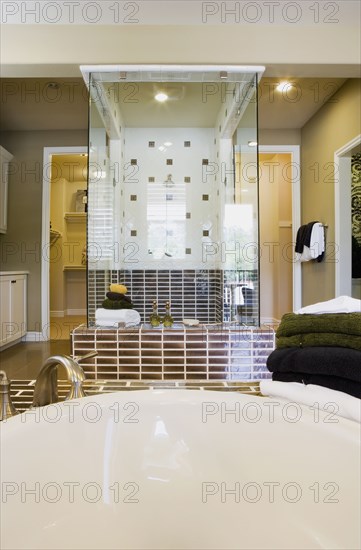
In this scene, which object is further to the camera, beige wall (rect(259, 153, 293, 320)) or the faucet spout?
beige wall (rect(259, 153, 293, 320))

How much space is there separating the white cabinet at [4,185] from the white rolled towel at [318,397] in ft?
12.3

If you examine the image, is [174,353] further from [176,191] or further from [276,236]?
[276,236]

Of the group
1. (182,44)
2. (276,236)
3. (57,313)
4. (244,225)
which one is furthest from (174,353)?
(57,313)

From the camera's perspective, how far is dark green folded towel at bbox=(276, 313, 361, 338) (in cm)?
99

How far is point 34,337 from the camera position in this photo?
13.5ft

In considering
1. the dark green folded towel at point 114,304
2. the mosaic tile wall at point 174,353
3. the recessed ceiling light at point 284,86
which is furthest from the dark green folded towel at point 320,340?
the recessed ceiling light at point 284,86

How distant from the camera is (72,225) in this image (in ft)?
21.2

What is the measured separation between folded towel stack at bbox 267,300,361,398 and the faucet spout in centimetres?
53

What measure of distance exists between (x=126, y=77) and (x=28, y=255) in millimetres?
2381

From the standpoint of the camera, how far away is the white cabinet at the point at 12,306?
3.51 m

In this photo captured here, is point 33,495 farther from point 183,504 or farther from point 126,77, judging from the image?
point 126,77

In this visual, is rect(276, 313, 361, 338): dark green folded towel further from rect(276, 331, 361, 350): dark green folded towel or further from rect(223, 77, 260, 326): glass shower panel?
rect(223, 77, 260, 326): glass shower panel

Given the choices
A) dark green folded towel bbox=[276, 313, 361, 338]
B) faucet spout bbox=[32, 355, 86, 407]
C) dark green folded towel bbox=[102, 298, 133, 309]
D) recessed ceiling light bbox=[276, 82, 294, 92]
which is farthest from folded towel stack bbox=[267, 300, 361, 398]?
recessed ceiling light bbox=[276, 82, 294, 92]

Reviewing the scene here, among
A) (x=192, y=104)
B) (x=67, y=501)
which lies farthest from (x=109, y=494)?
(x=192, y=104)
